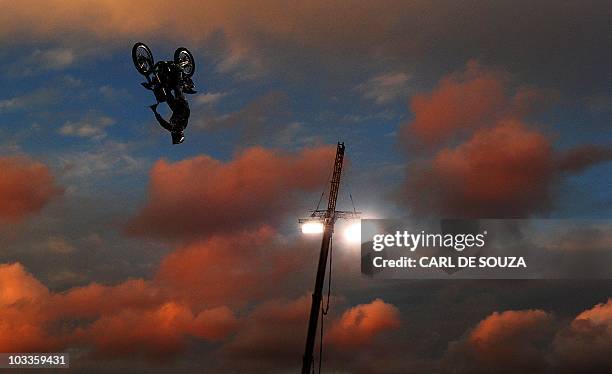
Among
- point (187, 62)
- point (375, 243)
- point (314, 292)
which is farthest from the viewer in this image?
point (314, 292)

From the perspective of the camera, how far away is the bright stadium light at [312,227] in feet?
207

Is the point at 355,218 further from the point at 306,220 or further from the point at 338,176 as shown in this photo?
the point at 338,176

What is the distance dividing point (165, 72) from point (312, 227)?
949 inches

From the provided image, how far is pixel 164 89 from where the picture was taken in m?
42.9

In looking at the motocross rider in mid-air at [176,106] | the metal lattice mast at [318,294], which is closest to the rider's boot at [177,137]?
the motocross rider in mid-air at [176,106]

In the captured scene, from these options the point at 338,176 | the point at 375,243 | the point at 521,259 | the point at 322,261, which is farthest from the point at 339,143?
the point at 521,259

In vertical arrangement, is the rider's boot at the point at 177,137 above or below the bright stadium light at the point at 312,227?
below

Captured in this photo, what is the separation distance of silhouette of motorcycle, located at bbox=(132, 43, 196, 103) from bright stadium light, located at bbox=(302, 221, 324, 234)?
21762 mm

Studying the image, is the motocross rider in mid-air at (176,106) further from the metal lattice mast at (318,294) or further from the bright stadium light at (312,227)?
the metal lattice mast at (318,294)

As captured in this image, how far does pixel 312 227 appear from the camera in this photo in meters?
63.4

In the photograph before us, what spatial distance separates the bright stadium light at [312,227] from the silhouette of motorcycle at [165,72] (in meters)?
21.8

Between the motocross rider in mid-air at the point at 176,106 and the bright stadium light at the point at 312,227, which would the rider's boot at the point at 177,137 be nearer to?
the motocross rider in mid-air at the point at 176,106

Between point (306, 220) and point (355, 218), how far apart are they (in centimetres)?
404

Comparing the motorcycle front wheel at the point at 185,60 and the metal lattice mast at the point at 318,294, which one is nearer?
the motorcycle front wheel at the point at 185,60
